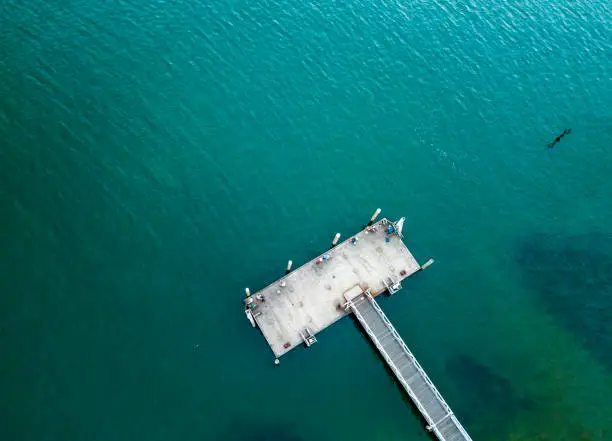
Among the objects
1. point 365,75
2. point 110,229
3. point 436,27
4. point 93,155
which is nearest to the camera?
point 110,229

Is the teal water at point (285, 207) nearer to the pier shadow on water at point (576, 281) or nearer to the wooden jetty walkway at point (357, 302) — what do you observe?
the pier shadow on water at point (576, 281)

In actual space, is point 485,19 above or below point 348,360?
above

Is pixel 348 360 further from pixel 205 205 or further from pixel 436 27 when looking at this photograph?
pixel 436 27

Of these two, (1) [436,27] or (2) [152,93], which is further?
(1) [436,27]

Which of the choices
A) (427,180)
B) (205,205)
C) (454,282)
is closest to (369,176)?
(427,180)

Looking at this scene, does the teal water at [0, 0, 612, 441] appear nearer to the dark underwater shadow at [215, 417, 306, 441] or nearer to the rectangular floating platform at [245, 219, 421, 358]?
the dark underwater shadow at [215, 417, 306, 441]

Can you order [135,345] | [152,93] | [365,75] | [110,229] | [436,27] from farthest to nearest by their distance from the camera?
[436,27] → [365,75] → [152,93] → [110,229] → [135,345]
